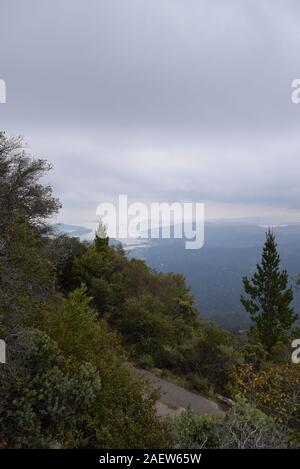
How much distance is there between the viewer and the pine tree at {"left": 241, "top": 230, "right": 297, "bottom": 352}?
30469 mm

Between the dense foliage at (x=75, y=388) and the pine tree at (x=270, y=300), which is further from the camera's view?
the pine tree at (x=270, y=300)

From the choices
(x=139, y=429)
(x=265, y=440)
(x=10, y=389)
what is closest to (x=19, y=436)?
(x=10, y=389)

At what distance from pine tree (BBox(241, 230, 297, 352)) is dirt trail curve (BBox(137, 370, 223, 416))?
17.6 meters

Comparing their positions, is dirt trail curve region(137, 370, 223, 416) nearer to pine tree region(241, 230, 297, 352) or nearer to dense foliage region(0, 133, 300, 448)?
dense foliage region(0, 133, 300, 448)

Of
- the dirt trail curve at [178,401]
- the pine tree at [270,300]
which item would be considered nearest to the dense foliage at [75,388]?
the dirt trail curve at [178,401]

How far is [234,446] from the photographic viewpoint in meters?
6.26

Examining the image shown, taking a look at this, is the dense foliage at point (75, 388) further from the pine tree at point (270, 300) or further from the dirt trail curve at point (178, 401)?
the pine tree at point (270, 300)

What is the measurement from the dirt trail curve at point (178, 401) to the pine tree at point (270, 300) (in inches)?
693

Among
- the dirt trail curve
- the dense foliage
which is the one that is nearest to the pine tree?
the dirt trail curve

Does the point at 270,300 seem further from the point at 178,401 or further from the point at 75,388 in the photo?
the point at 75,388

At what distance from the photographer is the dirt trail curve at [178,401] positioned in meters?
12.0

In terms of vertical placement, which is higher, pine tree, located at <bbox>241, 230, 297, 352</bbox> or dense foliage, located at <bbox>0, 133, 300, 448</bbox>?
dense foliage, located at <bbox>0, 133, 300, 448</bbox>

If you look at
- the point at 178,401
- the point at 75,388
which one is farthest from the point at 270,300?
the point at 75,388
